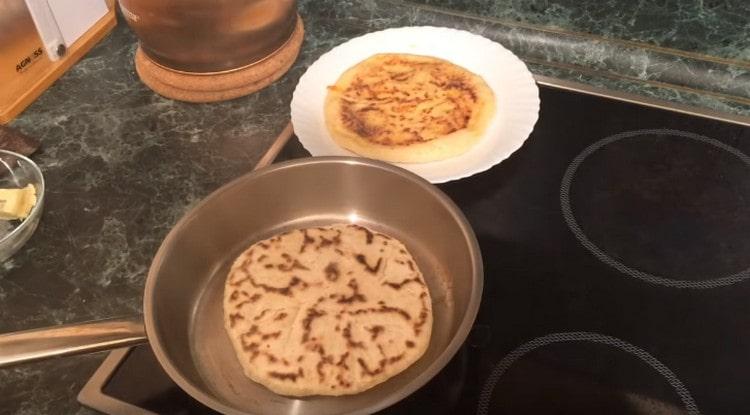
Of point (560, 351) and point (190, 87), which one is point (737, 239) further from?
point (190, 87)

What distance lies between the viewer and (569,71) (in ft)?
3.51

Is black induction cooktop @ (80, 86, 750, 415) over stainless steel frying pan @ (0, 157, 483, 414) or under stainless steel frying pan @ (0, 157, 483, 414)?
under

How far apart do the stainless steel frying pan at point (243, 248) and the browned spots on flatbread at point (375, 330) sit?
5 cm

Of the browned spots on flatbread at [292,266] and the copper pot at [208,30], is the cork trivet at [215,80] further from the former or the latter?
the browned spots on flatbread at [292,266]

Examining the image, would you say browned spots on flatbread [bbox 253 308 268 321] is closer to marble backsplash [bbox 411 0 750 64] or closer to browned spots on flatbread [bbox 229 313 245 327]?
browned spots on flatbread [bbox 229 313 245 327]

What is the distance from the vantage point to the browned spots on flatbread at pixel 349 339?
0.67m

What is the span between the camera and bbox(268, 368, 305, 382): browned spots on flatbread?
0.65m

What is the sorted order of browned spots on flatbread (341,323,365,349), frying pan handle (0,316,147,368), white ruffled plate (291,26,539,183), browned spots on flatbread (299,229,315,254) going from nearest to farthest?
frying pan handle (0,316,147,368), browned spots on flatbread (341,323,365,349), browned spots on flatbread (299,229,315,254), white ruffled plate (291,26,539,183)

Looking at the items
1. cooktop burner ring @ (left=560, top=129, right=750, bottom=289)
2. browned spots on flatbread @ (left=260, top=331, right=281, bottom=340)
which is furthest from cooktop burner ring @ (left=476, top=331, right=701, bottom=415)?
browned spots on flatbread @ (left=260, top=331, right=281, bottom=340)

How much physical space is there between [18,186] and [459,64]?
66 centimetres

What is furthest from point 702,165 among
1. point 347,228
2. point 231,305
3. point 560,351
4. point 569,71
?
point 231,305

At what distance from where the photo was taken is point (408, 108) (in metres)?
0.97

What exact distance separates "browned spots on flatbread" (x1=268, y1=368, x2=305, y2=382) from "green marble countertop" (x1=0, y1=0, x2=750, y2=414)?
0.68 ft

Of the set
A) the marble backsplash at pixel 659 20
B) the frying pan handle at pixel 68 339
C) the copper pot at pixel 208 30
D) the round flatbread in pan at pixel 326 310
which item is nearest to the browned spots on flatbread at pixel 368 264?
the round flatbread in pan at pixel 326 310
